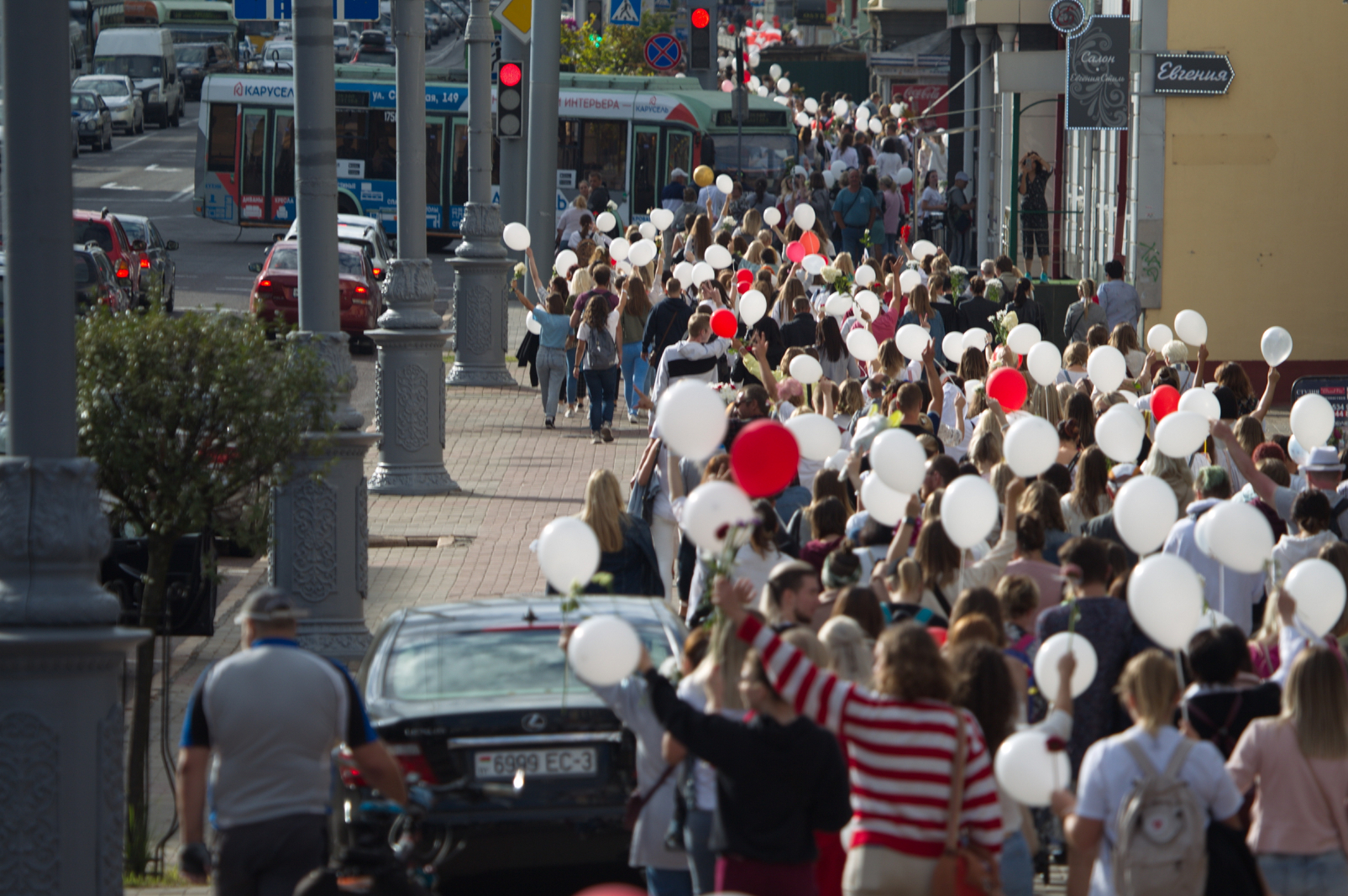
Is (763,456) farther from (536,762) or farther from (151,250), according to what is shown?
(151,250)

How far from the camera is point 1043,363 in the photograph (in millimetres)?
11375

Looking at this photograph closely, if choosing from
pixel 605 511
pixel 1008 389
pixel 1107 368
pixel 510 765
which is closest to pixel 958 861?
pixel 510 765

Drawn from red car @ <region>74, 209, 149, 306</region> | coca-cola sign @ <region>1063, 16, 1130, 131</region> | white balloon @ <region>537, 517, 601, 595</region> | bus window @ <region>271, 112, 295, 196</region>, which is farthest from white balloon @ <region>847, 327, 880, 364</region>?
bus window @ <region>271, 112, 295, 196</region>

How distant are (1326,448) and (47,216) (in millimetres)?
5925

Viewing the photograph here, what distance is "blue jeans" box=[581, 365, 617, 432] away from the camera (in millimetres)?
18656

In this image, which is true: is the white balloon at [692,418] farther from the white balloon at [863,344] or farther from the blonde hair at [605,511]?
the white balloon at [863,344]

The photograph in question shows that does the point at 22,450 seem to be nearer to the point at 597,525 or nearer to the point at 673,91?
the point at 597,525

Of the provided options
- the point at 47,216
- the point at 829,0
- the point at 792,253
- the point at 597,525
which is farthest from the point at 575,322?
the point at 829,0

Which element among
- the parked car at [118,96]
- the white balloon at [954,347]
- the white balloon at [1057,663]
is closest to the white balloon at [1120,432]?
the white balloon at [1057,663]

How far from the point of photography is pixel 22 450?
5727 mm

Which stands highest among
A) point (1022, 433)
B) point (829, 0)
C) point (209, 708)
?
point (829, 0)

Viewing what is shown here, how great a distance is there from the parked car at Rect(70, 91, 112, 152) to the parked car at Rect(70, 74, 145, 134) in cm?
181

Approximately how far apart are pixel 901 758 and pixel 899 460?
2362 mm

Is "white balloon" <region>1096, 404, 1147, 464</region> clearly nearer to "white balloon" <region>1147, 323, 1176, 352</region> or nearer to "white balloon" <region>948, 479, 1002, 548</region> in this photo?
"white balloon" <region>948, 479, 1002, 548</region>
